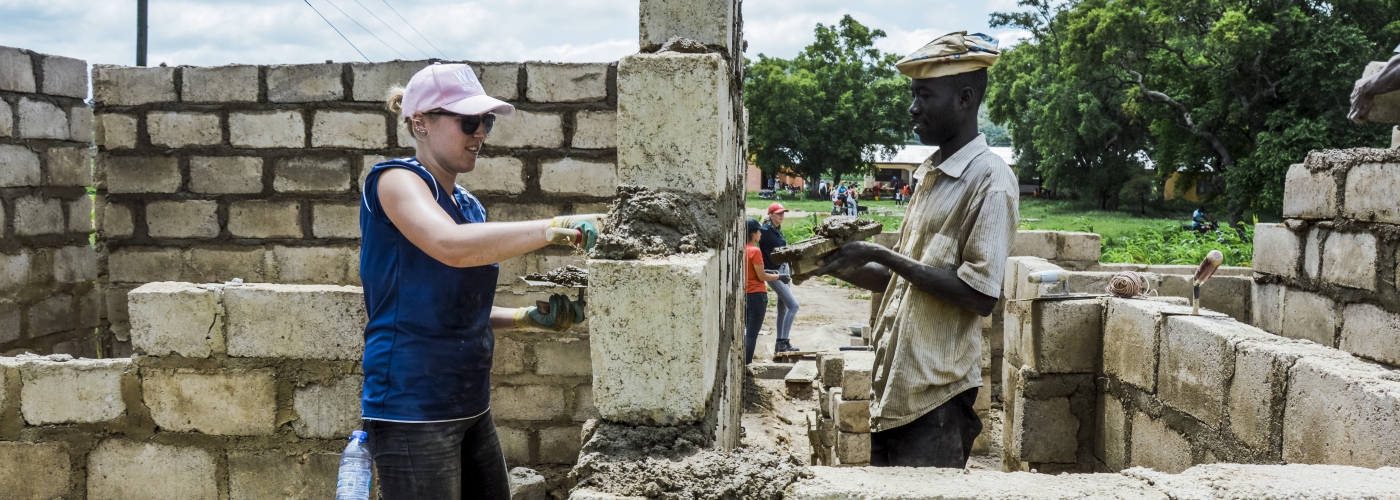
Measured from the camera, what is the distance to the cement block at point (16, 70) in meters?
5.73

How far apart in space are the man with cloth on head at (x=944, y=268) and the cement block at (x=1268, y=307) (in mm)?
4629

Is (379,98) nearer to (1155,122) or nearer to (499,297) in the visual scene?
(499,297)

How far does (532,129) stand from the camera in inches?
211

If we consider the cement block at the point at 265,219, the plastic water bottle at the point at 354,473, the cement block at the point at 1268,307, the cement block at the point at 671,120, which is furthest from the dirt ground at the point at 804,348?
the cement block at the point at 265,219

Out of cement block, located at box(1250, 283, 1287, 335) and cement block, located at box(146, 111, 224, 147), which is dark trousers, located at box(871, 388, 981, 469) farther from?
cement block, located at box(146, 111, 224, 147)

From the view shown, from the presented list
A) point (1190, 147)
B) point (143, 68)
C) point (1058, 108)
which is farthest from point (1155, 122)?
point (143, 68)

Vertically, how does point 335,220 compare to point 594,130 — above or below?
below

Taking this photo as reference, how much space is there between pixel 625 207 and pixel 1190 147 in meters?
31.8

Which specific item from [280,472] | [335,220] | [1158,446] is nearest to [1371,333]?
[1158,446]

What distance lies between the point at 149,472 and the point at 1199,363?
4308mm

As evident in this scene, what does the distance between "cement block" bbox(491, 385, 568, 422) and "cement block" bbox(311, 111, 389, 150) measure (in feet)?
5.86

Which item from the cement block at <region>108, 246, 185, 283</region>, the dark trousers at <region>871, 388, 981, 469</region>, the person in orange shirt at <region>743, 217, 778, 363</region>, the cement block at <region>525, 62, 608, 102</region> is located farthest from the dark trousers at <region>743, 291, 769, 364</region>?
the dark trousers at <region>871, 388, 981, 469</region>

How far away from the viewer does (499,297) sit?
215 inches

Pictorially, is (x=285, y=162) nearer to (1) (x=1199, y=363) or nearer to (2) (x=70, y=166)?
(2) (x=70, y=166)
